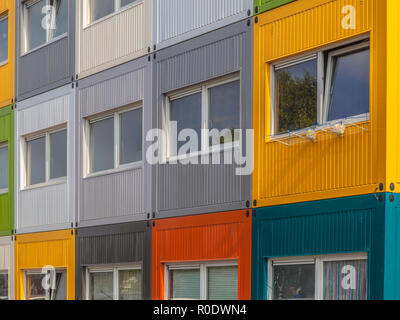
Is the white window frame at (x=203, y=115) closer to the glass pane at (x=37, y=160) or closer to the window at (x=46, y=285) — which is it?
the window at (x=46, y=285)

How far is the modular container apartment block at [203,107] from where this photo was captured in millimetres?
13195

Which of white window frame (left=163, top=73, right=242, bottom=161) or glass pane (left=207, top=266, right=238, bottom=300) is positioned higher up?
white window frame (left=163, top=73, right=242, bottom=161)

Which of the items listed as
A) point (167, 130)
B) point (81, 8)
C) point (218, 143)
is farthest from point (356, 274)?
point (81, 8)

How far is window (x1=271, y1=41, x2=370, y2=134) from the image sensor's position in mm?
11438

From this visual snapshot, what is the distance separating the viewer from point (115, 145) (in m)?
16.2

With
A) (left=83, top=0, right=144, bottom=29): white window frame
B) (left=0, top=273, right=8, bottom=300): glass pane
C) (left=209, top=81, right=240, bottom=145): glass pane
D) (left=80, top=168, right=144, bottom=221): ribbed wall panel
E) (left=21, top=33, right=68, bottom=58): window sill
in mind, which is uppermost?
(left=83, top=0, right=144, bottom=29): white window frame

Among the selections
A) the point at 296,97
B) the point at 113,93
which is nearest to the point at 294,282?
the point at 296,97

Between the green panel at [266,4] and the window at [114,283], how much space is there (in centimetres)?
520

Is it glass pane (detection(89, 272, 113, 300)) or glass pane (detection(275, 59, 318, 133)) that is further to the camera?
glass pane (detection(89, 272, 113, 300))

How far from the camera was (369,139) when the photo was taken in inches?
434

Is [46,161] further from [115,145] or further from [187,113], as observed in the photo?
[187,113]

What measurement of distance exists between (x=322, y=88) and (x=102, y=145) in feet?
19.7

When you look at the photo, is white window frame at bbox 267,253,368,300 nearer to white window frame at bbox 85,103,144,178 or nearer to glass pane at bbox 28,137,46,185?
white window frame at bbox 85,103,144,178

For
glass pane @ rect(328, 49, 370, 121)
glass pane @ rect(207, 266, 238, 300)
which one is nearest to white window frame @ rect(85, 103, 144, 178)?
glass pane @ rect(207, 266, 238, 300)
